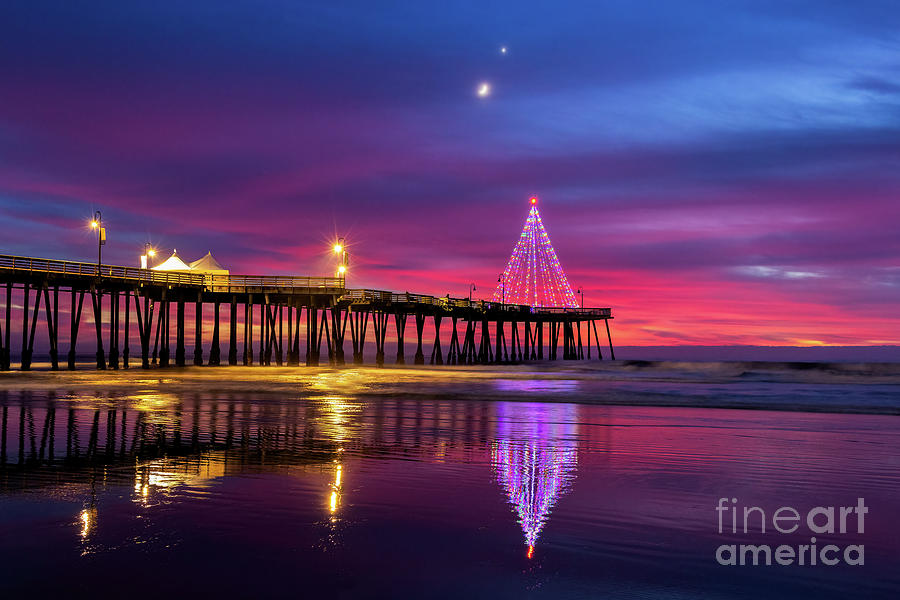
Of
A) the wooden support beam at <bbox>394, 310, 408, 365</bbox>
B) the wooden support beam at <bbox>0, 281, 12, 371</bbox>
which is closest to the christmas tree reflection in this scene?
the wooden support beam at <bbox>0, 281, 12, 371</bbox>

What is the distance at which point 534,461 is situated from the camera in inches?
422

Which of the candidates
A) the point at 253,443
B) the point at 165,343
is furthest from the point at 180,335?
the point at 253,443

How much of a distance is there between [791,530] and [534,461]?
170 inches

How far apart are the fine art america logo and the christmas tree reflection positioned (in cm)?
167

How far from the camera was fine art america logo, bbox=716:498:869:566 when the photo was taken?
5.93 meters

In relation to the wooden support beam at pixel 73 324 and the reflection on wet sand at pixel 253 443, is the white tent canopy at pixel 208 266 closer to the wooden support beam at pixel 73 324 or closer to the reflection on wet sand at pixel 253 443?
the wooden support beam at pixel 73 324

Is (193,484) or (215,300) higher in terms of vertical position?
(215,300)

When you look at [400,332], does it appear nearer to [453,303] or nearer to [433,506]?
[453,303]

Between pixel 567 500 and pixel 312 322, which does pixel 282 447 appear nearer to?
pixel 567 500

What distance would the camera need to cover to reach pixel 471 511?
7.43m

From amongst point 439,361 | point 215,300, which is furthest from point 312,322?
point 439,361

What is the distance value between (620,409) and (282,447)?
12094 mm

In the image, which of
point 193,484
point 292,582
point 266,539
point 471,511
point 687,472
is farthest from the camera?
point 687,472

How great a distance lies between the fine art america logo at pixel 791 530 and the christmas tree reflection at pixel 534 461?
1.67 metres
